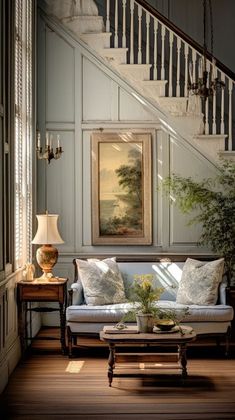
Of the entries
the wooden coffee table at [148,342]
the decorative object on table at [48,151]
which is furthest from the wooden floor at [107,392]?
the decorative object on table at [48,151]

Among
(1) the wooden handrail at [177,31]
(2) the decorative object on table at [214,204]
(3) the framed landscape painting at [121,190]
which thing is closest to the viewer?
(2) the decorative object on table at [214,204]

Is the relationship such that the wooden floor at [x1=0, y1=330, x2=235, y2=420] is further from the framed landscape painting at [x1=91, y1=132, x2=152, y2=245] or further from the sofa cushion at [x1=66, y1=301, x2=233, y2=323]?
the framed landscape painting at [x1=91, y1=132, x2=152, y2=245]

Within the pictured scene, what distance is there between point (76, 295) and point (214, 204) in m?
2.11

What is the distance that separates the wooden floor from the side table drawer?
60 cm

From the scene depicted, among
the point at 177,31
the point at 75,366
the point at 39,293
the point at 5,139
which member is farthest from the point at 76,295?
the point at 177,31

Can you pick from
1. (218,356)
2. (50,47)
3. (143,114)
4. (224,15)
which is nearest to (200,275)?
(218,356)

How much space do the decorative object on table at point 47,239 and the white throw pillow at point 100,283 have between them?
32cm

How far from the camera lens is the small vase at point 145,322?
6574 millimetres

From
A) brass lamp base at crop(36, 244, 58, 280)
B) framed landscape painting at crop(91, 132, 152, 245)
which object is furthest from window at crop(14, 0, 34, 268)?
framed landscape painting at crop(91, 132, 152, 245)

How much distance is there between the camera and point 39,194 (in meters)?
9.12

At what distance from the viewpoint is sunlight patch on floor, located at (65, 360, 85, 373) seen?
22.8 feet

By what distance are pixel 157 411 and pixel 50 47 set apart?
16.8 feet

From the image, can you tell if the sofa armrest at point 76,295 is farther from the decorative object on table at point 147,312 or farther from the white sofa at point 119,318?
the decorative object on table at point 147,312

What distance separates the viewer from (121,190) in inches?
361
